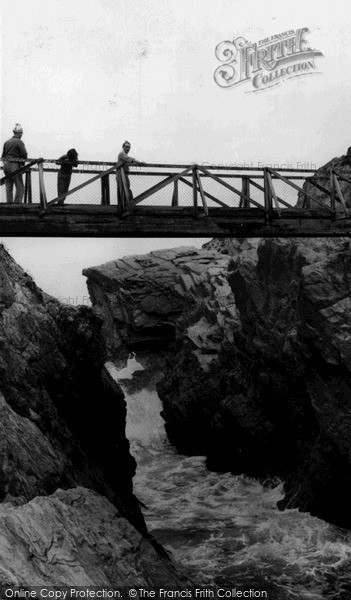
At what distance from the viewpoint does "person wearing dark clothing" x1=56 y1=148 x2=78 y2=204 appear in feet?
54.9

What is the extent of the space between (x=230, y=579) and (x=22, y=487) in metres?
9.88

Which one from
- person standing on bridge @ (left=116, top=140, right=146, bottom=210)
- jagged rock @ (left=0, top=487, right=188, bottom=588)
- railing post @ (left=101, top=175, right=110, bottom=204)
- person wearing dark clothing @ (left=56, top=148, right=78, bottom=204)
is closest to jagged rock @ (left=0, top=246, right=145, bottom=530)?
jagged rock @ (left=0, top=487, right=188, bottom=588)

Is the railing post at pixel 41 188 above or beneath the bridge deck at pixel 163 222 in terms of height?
above

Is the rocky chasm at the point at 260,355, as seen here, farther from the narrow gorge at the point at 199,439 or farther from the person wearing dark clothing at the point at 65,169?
the person wearing dark clothing at the point at 65,169

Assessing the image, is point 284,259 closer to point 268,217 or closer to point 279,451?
point 279,451

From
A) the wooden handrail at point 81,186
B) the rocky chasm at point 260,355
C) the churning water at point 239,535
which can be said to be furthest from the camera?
the rocky chasm at point 260,355

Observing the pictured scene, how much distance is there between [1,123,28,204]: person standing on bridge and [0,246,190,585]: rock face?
1.48 metres

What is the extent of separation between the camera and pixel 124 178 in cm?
1692

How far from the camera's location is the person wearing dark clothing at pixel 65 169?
16.7 m

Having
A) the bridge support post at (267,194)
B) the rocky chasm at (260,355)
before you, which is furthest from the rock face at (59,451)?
the rocky chasm at (260,355)

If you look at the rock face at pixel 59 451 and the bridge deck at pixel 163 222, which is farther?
the bridge deck at pixel 163 222

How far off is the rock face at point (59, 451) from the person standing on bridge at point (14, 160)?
1477 millimetres

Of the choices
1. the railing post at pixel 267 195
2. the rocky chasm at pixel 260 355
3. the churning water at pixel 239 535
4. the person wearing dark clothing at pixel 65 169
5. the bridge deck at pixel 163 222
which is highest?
the person wearing dark clothing at pixel 65 169

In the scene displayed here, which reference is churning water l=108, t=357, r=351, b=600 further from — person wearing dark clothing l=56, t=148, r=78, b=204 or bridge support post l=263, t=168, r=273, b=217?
person wearing dark clothing l=56, t=148, r=78, b=204
